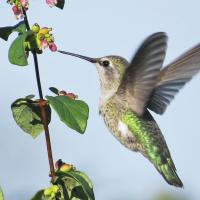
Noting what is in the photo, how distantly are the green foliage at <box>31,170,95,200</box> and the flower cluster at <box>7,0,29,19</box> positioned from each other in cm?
139

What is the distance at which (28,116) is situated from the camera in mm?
4492

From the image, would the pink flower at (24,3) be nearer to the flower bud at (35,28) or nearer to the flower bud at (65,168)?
the flower bud at (35,28)

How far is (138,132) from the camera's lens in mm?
5176

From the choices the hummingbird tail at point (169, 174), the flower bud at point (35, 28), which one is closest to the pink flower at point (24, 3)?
the flower bud at point (35, 28)

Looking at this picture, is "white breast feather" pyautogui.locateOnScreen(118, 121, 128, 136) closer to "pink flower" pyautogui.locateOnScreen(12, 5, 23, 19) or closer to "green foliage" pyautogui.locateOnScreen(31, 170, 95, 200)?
"green foliage" pyautogui.locateOnScreen(31, 170, 95, 200)

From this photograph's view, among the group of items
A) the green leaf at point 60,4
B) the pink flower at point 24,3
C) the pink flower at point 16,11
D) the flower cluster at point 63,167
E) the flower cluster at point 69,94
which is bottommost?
the flower cluster at point 63,167

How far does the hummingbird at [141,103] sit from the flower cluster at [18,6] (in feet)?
2.25

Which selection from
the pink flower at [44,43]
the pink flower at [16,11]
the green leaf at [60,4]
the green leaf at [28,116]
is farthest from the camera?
the green leaf at [60,4]

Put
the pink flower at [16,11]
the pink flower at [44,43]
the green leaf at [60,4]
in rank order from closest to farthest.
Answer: the pink flower at [44,43], the pink flower at [16,11], the green leaf at [60,4]

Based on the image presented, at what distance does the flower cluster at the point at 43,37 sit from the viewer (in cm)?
396

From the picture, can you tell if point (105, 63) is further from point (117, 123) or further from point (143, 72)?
Result: point (143, 72)

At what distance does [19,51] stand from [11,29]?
0.44 meters

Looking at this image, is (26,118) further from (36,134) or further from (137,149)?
(137,149)

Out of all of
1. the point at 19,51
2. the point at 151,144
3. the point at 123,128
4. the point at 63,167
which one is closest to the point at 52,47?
the point at 19,51
